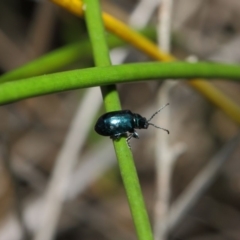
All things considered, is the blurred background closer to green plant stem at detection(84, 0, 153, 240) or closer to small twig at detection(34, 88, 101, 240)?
small twig at detection(34, 88, 101, 240)

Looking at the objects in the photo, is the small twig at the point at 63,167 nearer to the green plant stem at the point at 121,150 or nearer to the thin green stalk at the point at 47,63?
the thin green stalk at the point at 47,63

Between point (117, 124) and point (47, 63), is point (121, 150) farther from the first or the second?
point (47, 63)

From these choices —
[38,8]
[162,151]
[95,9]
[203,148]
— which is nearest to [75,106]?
[38,8]

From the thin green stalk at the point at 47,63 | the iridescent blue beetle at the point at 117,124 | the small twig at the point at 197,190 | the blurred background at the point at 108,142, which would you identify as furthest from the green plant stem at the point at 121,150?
the blurred background at the point at 108,142

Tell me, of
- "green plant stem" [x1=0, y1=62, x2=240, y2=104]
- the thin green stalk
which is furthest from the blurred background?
"green plant stem" [x1=0, y1=62, x2=240, y2=104]

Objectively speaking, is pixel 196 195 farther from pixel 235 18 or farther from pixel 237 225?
pixel 235 18
